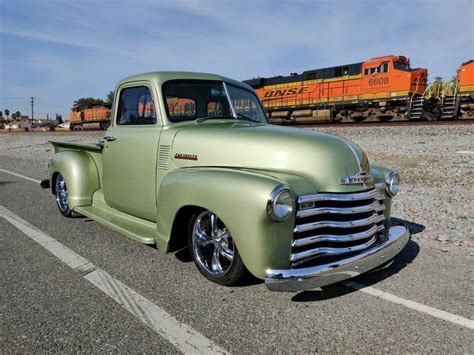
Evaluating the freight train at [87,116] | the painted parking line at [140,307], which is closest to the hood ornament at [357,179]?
the painted parking line at [140,307]

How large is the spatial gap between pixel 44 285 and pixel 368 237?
9.01ft

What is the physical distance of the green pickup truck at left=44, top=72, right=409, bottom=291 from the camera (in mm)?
2689

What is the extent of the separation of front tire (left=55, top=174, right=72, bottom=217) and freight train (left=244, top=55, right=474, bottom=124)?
1757 cm

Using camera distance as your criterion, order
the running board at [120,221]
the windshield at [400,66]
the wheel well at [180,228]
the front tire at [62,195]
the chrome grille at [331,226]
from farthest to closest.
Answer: the windshield at [400,66] → the front tire at [62,195] → the running board at [120,221] → the wheel well at [180,228] → the chrome grille at [331,226]

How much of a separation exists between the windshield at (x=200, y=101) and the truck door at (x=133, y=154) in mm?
209

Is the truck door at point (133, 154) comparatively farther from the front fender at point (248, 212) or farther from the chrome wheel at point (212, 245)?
the front fender at point (248, 212)

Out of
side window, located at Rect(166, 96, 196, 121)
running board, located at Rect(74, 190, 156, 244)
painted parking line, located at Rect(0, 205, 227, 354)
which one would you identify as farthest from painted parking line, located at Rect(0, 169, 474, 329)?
side window, located at Rect(166, 96, 196, 121)

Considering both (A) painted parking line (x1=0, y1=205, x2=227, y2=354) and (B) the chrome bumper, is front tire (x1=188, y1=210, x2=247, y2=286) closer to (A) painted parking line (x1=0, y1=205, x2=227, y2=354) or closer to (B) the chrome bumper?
(B) the chrome bumper

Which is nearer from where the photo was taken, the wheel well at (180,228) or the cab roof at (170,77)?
the wheel well at (180,228)

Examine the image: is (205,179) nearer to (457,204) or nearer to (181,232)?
(181,232)

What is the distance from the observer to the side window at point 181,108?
158 inches

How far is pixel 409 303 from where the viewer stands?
2.88m

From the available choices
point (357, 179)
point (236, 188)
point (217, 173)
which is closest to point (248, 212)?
point (236, 188)

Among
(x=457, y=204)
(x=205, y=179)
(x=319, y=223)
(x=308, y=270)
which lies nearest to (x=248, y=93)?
(x=205, y=179)
